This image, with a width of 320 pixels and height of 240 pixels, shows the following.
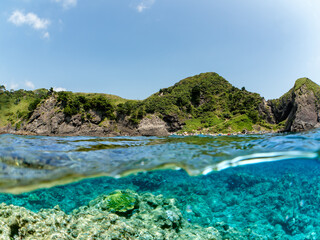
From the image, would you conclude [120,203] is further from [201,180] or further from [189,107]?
[189,107]

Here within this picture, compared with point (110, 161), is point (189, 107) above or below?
above

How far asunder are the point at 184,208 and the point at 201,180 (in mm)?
2148

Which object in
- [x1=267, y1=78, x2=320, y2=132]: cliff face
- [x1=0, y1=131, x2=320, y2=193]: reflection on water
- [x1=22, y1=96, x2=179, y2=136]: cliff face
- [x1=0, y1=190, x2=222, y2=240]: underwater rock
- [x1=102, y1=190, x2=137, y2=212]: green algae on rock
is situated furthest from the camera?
[x1=22, y1=96, x2=179, y2=136]: cliff face

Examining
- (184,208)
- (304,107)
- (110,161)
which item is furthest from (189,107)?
(184,208)

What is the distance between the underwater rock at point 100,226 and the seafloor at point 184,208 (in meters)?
0.02

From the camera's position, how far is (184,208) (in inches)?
246

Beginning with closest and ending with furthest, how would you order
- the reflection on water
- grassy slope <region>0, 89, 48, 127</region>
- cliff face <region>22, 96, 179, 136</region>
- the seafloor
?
1. the seafloor
2. the reflection on water
3. cliff face <region>22, 96, 179, 136</region>
4. grassy slope <region>0, 89, 48, 127</region>

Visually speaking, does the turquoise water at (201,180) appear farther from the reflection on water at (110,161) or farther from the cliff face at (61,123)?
the cliff face at (61,123)

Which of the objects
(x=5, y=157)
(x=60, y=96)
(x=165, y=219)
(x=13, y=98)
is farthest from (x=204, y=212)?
(x=13, y=98)

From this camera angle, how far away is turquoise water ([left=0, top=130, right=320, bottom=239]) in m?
6.08

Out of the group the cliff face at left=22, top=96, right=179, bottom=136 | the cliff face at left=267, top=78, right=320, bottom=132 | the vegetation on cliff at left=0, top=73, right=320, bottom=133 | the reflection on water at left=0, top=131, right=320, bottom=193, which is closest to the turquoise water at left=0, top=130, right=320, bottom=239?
the reflection on water at left=0, top=131, right=320, bottom=193

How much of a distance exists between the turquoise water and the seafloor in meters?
0.04

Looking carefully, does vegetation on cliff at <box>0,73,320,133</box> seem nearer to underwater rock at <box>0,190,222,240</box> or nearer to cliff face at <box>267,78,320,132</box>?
cliff face at <box>267,78,320,132</box>

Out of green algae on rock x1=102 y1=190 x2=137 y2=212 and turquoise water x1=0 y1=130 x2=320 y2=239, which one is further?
turquoise water x1=0 y1=130 x2=320 y2=239
